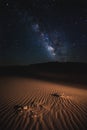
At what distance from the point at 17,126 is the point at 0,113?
63.4 inches

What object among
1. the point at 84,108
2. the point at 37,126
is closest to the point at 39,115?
the point at 37,126

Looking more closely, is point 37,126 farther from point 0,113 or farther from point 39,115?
point 0,113

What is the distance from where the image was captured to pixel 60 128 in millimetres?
5820

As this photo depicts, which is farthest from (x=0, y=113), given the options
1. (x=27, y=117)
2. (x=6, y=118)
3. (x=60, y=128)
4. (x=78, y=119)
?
(x=78, y=119)

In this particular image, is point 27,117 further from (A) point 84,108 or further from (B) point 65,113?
(A) point 84,108

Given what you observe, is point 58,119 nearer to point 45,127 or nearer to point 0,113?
point 45,127

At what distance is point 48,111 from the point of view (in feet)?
25.1

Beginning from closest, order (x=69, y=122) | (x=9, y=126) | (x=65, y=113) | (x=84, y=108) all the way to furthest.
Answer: (x=9, y=126) < (x=69, y=122) < (x=65, y=113) < (x=84, y=108)

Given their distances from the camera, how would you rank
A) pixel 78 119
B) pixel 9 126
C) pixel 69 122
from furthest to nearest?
pixel 78 119
pixel 69 122
pixel 9 126

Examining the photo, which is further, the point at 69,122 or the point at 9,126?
the point at 69,122

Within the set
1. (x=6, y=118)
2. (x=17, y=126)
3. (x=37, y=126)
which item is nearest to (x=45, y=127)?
(x=37, y=126)

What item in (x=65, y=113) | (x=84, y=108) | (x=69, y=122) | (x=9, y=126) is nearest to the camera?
(x=9, y=126)

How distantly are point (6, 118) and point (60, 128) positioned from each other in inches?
79.1

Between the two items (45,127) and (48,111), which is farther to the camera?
(48,111)
